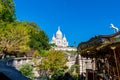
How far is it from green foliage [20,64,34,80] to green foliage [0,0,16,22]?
10.9 meters

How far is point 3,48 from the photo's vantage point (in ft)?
148

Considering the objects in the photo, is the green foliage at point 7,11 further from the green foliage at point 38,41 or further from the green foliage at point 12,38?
the green foliage at point 38,41

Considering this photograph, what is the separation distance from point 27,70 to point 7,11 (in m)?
14.3

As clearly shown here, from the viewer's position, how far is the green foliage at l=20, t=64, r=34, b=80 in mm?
38375

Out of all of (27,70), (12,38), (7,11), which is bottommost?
(27,70)

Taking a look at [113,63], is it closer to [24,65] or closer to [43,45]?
[24,65]

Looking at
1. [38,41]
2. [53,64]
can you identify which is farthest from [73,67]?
[38,41]

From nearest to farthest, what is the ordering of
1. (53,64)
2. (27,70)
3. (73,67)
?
(27,70), (53,64), (73,67)

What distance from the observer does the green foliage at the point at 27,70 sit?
3838cm

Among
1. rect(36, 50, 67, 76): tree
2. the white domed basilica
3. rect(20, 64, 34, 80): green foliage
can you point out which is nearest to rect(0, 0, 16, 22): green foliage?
rect(20, 64, 34, 80): green foliage

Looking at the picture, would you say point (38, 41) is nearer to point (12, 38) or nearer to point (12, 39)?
point (12, 39)

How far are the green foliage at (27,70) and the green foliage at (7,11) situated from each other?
35.9 ft

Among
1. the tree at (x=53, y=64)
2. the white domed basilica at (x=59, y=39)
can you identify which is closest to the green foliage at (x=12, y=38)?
the tree at (x=53, y=64)

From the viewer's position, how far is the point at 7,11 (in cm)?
4931
